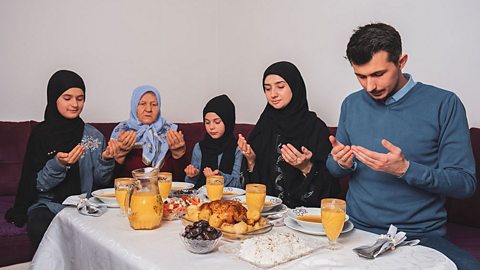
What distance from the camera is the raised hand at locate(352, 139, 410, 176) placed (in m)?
1.23

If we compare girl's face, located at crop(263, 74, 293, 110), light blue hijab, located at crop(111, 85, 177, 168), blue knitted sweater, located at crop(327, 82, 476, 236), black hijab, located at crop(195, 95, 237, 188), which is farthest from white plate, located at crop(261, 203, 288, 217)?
light blue hijab, located at crop(111, 85, 177, 168)

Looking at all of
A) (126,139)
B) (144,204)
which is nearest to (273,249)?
(144,204)

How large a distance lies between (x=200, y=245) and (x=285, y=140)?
1165 millimetres

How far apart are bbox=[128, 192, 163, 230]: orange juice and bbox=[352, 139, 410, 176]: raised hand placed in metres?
0.63

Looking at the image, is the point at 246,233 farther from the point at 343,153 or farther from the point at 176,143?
the point at 176,143

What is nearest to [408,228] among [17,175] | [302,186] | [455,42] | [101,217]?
[302,186]

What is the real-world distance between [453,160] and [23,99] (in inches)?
111

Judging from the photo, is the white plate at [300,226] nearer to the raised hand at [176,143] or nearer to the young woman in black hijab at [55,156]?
the young woman in black hijab at [55,156]

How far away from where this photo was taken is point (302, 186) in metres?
1.90

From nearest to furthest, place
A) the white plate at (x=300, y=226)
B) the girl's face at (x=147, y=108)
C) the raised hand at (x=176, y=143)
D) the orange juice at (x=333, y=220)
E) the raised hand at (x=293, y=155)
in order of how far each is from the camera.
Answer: the orange juice at (x=333, y=220), the white plate at (x=300, y=226), the raised hand at (x=293, y=155), the raised hand at (x=176, y=143), the girl's face at (x=147, y=108)

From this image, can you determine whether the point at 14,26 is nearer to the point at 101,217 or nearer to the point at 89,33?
the point at 89,33

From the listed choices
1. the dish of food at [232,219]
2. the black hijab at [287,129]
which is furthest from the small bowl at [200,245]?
the black hijab at [287,129]

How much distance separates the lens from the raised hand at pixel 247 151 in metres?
1.96

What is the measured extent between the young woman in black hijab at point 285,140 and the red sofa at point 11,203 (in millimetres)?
426
